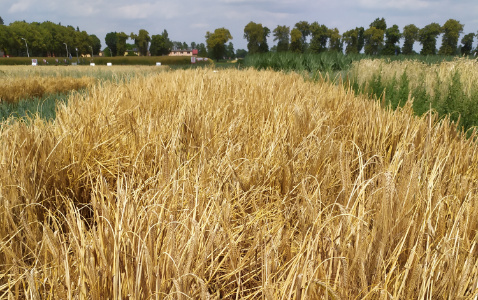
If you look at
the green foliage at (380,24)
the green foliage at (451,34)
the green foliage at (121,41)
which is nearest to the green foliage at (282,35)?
the green foliage at (380,24)

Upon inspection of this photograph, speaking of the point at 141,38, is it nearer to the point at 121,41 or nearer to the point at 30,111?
the point at 121,41

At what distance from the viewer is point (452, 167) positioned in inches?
93.4

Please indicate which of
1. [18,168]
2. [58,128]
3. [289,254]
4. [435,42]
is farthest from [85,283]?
[435,42]

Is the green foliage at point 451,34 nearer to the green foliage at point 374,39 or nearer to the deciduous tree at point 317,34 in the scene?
the green foliage at point 374,39

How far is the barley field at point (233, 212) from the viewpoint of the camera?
3.85 feet

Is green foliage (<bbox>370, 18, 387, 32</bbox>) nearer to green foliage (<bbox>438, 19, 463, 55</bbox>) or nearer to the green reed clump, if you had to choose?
green foliage (<bbox>438, 19, 463, 55</bbox>)

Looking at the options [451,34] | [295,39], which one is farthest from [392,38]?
[295,39]

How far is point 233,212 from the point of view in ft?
5.91

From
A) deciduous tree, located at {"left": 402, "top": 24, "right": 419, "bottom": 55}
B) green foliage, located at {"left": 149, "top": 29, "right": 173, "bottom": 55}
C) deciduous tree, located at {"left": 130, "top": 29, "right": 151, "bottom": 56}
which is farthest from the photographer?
green foliage, located at {"left": 149, "top": 29, "right": 173, "bottom": 55}

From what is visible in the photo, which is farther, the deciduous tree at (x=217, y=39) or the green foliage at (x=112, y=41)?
the green foliage at (x=112, y=41)

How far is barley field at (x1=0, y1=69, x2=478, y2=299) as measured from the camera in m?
1.17

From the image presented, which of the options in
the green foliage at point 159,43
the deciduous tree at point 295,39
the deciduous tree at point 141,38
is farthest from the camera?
the green foliage at point 159,43

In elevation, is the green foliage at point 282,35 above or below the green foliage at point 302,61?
above

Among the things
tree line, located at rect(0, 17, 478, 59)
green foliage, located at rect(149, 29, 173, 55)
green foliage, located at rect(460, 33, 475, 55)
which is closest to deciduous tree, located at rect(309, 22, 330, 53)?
tree line, located at rect(0, 17, 478, 59)
